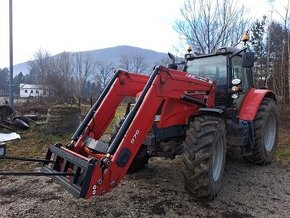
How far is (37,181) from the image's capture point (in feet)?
18.7

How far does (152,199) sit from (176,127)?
47.7 inches

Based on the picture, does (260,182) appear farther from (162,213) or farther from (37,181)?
(37,181)

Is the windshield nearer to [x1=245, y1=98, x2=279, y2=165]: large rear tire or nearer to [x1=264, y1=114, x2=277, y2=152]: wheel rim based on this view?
[x1=245, y1=98, x2=279, y2=165]: large rear tire

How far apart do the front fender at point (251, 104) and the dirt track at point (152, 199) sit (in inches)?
43.0

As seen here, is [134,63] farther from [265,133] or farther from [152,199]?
[152,199]

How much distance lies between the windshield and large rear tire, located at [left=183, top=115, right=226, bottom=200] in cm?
167

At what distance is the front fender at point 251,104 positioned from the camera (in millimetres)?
6327

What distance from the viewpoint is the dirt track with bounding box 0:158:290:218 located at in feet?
14.8

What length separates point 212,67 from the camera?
665 cm

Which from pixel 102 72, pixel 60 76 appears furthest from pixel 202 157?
pixel 102 72

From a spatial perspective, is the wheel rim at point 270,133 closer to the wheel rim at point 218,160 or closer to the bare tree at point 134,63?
the wheel rim at point 218,160

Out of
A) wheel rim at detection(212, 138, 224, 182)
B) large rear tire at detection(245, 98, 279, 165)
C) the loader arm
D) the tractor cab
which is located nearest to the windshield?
the tractor cab

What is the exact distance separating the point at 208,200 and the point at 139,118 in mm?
1589

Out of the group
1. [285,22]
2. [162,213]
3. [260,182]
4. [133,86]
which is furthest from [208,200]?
[285,22]
